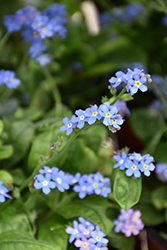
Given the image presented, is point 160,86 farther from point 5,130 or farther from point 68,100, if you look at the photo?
point 5,130

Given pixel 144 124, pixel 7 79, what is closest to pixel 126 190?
pixel 7 79

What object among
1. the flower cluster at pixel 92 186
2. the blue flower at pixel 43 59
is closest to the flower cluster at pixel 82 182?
the flower cluster at pixel 92 186

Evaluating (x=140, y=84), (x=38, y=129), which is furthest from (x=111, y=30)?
(x=140, y=84)

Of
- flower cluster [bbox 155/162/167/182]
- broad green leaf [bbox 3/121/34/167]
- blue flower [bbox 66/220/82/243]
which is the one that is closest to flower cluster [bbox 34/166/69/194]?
blue flower [bbox 66/220/82/243]

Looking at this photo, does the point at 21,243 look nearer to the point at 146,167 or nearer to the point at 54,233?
the point at 54,233

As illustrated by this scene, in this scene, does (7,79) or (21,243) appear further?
(7,79)
